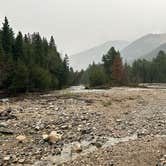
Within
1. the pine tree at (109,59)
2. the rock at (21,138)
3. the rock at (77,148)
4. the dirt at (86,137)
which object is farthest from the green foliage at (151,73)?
the rock at (77,148)

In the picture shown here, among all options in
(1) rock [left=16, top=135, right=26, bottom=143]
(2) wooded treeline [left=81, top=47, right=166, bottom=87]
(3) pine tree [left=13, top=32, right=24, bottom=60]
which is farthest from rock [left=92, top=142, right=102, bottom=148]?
(2) wooded treeline [left=81, top=47, right=166, bottom=87]

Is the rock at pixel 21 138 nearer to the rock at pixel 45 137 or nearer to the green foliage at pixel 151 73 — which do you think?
the rock at pixel 45 137

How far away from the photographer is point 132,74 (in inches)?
5408

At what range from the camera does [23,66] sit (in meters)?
60.2

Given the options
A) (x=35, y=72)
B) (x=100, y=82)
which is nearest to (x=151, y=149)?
(x=35, y=72)

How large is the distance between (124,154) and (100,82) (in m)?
71.0

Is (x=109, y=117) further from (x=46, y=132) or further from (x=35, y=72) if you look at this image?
(x=35, y=72)

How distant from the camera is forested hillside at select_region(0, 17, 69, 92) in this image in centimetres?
5891

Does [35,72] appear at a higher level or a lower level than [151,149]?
higher

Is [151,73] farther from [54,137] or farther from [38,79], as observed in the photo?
[54,137]

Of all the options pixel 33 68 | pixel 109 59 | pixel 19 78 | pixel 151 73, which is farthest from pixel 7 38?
pixel 151 73

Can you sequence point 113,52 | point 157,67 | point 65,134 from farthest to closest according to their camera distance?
point 157,67 → point 113,52 → point 65,134

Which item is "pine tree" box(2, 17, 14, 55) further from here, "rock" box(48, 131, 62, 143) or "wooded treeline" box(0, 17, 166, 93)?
"rock" box(48, 131, 62, 143)

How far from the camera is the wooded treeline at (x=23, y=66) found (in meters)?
58.9
